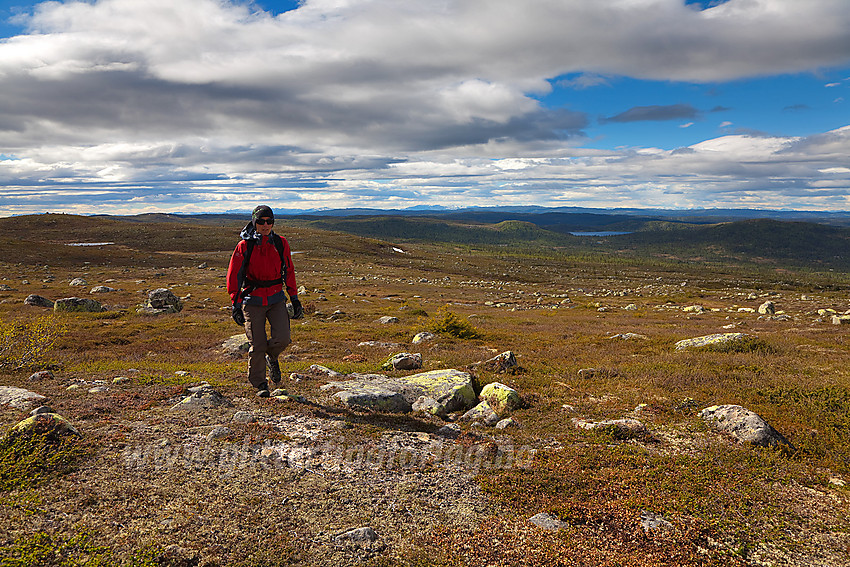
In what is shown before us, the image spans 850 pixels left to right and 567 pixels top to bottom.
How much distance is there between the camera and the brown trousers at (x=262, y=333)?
9.74 m

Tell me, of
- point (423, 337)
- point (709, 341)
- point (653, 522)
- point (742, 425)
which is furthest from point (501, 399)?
point (709, 341)

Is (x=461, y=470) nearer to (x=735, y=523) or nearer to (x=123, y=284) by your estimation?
(x=735, y=523)

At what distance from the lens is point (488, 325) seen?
31.2m

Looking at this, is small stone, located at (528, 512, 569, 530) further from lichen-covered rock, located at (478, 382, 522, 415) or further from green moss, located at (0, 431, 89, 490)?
green moss, located at (0, 431, 89, 490)

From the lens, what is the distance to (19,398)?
888 centimetres

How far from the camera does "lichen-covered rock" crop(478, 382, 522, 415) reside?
10.3 meters

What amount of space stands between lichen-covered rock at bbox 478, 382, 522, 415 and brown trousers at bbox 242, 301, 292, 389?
17.2ft

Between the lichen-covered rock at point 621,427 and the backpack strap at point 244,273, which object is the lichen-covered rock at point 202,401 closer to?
the backpack strap at point 244,273

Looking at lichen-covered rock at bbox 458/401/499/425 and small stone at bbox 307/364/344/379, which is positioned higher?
lichen-covered rock at bbox 458/401/499/425

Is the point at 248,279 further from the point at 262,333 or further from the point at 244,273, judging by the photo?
the point at 262,333

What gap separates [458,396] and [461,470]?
3.60 m

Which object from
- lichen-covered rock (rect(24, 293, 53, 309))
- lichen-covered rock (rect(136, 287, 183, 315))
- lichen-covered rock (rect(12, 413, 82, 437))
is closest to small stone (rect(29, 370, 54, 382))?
lichen-covered rock (rect(12, 413, 82, 437))

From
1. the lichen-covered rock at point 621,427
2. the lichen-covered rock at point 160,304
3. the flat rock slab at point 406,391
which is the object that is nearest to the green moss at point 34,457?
the flat rock slab at point 406,391

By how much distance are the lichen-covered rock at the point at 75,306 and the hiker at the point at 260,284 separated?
2684 cm
